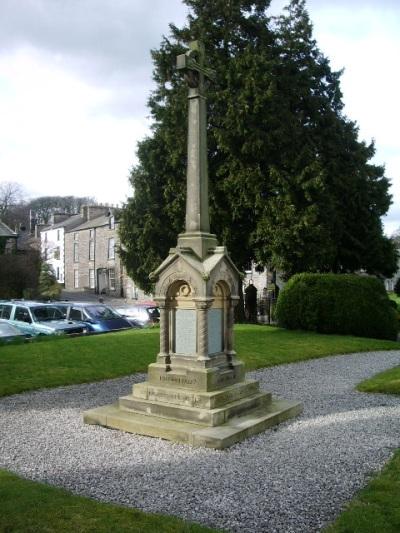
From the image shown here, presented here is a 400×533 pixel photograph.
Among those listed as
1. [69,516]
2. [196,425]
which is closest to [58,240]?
[196,425]

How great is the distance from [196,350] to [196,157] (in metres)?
2.89

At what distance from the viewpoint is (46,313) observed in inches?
723

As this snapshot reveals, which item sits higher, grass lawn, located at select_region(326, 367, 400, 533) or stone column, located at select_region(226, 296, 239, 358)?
stone column, located at select_region(226, 296, 239, 358)

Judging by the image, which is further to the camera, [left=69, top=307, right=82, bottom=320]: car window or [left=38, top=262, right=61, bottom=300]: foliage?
[left=38, top=262, right=61, bottom=300]: foliage

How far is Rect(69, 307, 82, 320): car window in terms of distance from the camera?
18.9 m

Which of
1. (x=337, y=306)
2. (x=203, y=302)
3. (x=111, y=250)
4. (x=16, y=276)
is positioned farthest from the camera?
(x=111, y=250)

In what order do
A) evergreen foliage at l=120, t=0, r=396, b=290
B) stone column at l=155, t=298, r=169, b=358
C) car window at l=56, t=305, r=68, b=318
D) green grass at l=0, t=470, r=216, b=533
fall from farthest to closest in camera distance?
1. evergreen foliage at l=120, t=0, r=396, b=290
2. car window at l=56, t=305, r=68, b=318
3. stone column at l=155, t=298, r=169, b=358
4. green grass at l=0, t=470, r=216, b=533

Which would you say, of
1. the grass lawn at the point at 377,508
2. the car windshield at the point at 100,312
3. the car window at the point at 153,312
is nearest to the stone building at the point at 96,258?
the car window at the point at 153,312

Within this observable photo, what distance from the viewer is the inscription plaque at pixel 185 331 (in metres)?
7.34

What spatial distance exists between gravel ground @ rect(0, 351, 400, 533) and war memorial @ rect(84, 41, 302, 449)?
336 millimetres

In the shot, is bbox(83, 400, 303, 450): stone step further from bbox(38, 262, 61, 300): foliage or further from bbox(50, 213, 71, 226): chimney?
bbox(50, 213, 71, 226): chimney

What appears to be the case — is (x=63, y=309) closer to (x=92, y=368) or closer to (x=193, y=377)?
(x=92, y=368)

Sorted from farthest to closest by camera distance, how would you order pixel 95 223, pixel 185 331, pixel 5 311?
pixel 95 223
pixel 5 311
pixel 185 331

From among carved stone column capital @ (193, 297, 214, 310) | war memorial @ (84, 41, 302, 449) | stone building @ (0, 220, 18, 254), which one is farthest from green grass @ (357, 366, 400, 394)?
stone building @ (0, 220, 18, 254)
